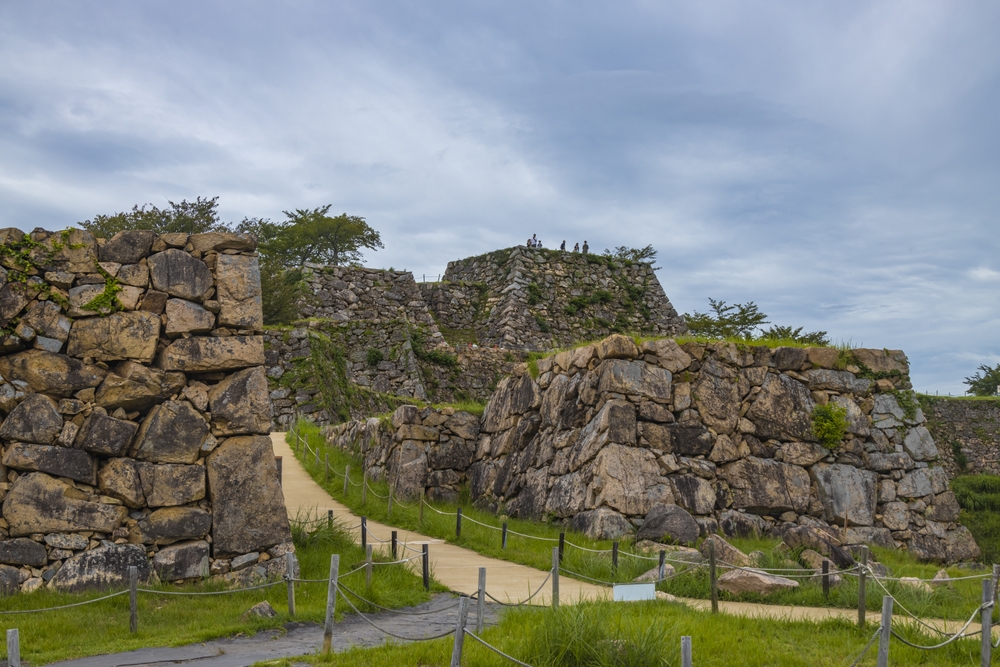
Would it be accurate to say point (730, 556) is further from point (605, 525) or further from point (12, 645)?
point (12, 645)

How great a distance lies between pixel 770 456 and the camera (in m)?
14.9

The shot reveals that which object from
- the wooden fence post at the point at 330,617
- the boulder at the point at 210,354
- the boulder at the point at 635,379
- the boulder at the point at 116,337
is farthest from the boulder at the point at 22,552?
the boulder at the point at 635,379

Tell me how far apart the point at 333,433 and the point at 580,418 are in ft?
29.1

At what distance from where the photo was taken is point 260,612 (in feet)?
28.9

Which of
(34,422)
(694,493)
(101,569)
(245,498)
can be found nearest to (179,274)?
(34,422)

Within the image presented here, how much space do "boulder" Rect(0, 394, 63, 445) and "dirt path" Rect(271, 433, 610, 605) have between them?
3.79 metres

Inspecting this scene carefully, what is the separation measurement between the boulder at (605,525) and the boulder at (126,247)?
7.43m

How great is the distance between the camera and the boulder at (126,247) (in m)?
10.4

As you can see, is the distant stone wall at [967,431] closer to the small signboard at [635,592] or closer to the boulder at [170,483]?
the small signboard at [635,592]

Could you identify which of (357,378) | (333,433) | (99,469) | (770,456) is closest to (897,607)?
(770,456)

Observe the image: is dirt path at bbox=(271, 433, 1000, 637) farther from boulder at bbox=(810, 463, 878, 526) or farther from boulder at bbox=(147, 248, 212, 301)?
boulder at bbox=(810, 463, 878, 526)

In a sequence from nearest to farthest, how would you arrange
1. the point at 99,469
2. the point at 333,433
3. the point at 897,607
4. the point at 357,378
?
the point at 897,607
the point at 99,469
the point at 333,433
the point at 357,378

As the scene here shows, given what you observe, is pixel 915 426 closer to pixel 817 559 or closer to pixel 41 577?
pixel 817 559

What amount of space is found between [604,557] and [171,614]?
212 inches
